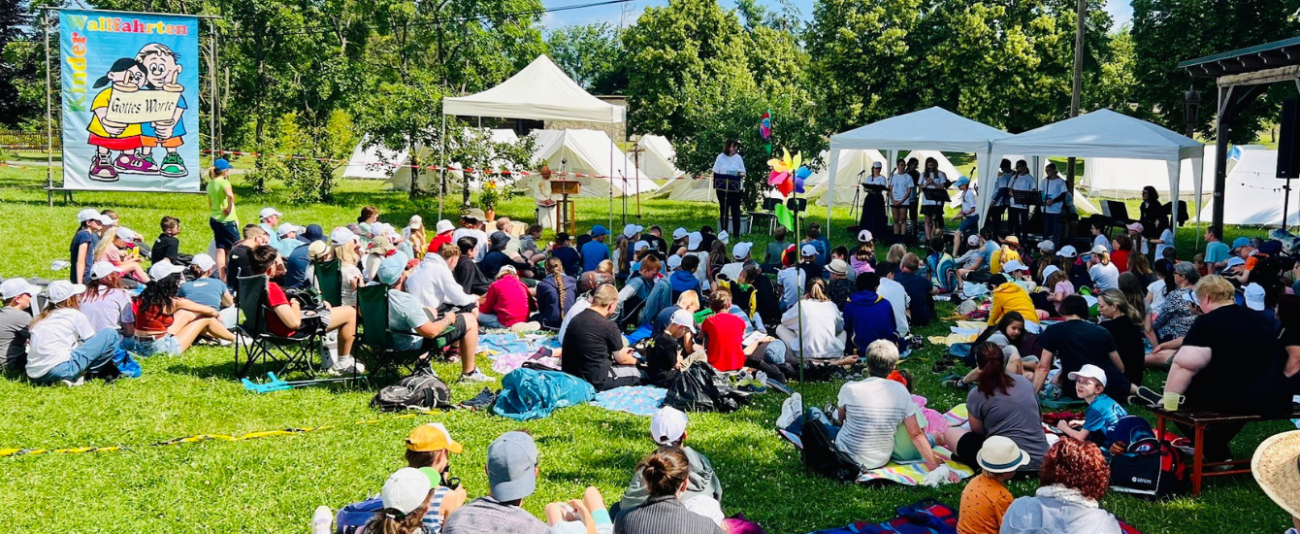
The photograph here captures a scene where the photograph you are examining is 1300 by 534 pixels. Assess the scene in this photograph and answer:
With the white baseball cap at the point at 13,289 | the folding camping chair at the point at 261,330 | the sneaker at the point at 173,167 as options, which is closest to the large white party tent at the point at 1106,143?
the folding camping chair at the point at 261,330

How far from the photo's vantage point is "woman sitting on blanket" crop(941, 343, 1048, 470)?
20.1 ft

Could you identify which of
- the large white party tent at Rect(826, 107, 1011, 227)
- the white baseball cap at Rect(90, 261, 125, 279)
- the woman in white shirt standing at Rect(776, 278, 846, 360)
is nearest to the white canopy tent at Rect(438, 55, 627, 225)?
the large white party tent at Rect(826, 107, 1011, 227)

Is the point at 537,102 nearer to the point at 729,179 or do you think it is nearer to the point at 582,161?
the point at 729,179

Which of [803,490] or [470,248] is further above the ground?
[470,248]

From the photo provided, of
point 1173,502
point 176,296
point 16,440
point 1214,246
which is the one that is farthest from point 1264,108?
point 16,440

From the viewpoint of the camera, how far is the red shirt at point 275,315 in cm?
792

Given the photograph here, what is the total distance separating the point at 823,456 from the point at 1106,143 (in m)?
10.3

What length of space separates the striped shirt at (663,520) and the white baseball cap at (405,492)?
0.76 meters

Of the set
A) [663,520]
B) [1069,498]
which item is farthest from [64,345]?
[1069,498]

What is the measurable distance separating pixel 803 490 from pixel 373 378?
3714mm

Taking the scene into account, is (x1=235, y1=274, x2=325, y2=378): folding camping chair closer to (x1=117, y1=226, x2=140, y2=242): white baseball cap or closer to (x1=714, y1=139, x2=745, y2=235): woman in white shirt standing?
(x1=117, y1=226, x2=140, y2=242): white baseball cap

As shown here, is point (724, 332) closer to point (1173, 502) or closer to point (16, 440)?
point (1173, 502)

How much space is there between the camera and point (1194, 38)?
72.5 ft

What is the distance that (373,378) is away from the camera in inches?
322
